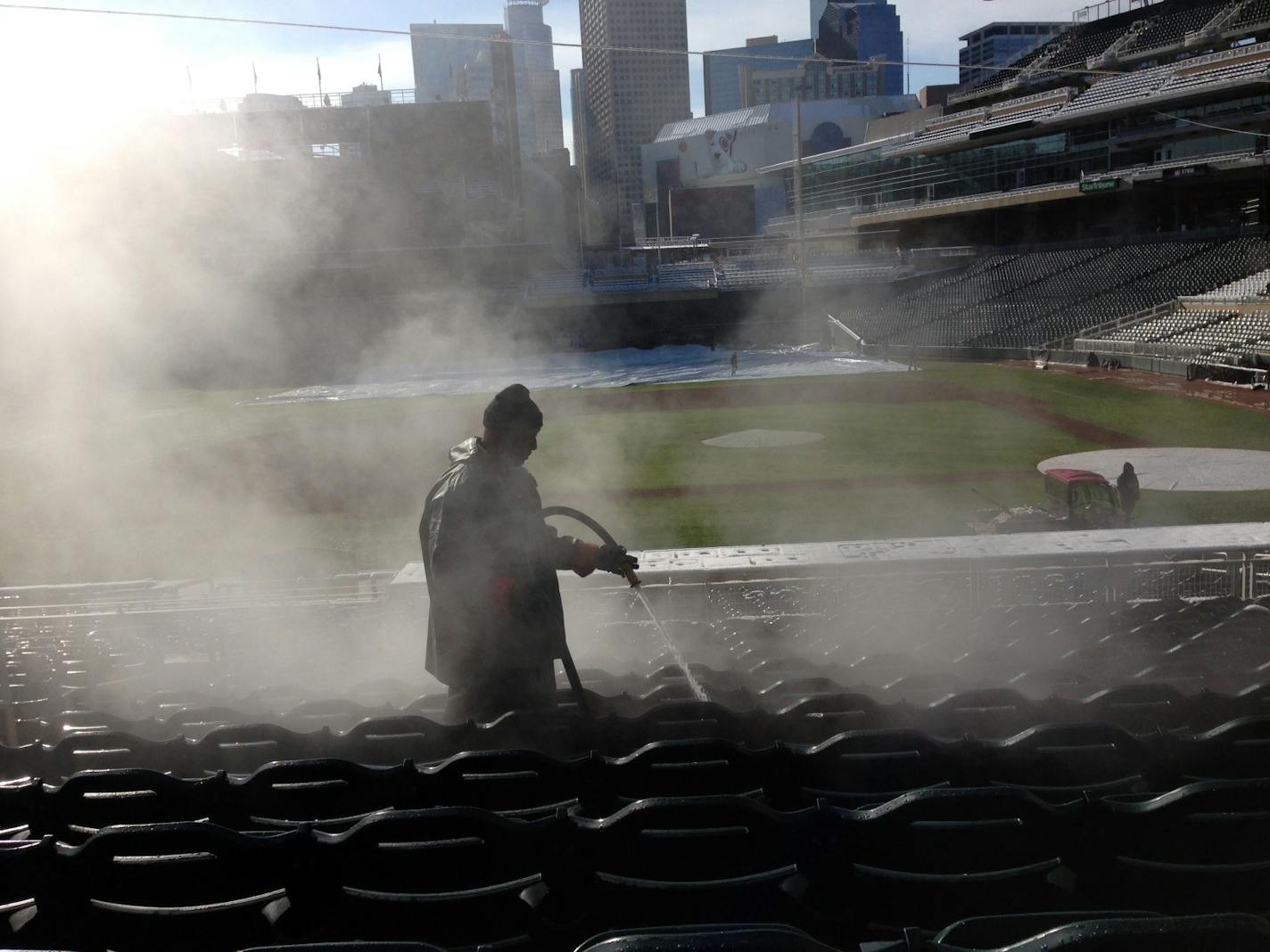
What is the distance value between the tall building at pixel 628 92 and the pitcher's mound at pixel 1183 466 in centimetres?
15006

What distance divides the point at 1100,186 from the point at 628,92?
152 metres

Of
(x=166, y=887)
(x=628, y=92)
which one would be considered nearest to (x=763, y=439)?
(x=166, y=887)

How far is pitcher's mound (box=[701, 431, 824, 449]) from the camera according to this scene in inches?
650

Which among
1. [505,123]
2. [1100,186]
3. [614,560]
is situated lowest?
[614,560]

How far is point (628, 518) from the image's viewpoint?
1153 centimetres

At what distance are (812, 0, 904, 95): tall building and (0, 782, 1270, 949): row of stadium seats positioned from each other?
164995 millimetres

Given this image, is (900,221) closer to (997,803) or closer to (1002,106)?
(1002,106)

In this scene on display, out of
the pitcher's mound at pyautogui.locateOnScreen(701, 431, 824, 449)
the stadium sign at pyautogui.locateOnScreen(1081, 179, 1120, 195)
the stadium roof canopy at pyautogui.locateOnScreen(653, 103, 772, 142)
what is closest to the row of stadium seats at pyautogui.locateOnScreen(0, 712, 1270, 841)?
the pitcher's mound at pyautogui.locateOnScreen(701, 431, 824, 449)

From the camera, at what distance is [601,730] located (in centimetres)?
242

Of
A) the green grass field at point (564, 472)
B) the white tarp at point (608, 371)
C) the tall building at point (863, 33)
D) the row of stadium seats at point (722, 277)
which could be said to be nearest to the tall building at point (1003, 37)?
the tall building at point (863, 33)

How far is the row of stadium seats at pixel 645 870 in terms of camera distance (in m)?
1.71

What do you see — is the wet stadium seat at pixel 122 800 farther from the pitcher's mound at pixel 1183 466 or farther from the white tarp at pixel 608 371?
the white tarp at pixel 608 371

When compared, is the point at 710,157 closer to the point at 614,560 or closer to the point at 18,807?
the point at 614,560

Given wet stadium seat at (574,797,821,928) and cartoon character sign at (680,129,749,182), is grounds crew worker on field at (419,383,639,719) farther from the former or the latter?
cartoon character sign at (680,129,749,182)
